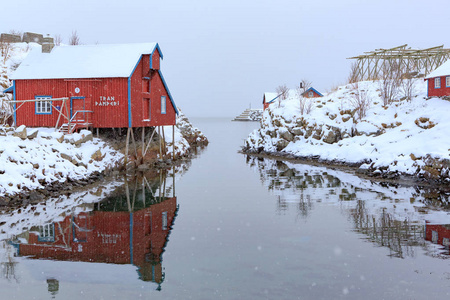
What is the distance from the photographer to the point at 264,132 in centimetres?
4506

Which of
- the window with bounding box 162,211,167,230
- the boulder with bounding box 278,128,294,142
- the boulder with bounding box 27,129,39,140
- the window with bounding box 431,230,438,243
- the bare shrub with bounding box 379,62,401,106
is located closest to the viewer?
the window with bounding box 431,230,438,243

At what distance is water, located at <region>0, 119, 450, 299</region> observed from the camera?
29.9 feet

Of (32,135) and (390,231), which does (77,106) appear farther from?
(390,231)

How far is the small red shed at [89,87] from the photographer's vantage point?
92.9ft

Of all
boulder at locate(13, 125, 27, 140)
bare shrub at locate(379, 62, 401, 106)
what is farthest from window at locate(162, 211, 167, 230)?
bare shrub at locate(379, 62, 401, 106)

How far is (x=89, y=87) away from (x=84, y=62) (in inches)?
101

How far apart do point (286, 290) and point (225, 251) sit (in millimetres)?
3092

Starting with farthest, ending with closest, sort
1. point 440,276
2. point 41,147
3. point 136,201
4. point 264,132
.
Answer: point 264,132, point 41,147, point 136,201, point 440,276

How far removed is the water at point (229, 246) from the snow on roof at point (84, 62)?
10594 millimetres

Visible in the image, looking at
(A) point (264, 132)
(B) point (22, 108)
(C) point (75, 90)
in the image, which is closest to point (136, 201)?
(C) point (75, 90)

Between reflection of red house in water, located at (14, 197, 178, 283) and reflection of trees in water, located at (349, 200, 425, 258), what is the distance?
21.1 feet

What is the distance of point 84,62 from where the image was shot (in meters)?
30.0

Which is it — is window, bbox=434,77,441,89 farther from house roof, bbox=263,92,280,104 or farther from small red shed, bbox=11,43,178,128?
house roof, bbox=263,92,280,104

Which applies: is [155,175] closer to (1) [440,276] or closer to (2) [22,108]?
(2) [22,108]
